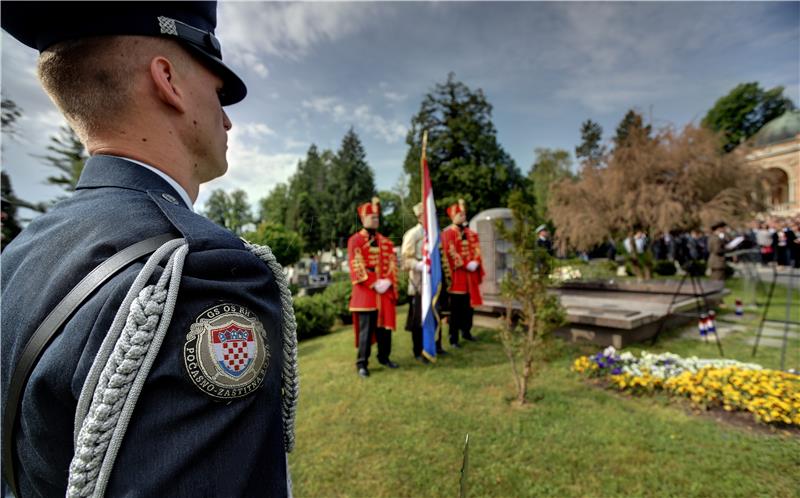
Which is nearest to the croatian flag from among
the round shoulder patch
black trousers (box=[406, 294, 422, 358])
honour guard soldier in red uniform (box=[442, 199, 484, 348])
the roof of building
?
black trousers (box=[406, 294, 422, 358])

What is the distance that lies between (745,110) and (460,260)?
46.3 meters

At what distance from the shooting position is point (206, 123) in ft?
3.26

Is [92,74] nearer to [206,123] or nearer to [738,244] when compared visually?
[206,123]

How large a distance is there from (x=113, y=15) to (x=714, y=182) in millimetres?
17128

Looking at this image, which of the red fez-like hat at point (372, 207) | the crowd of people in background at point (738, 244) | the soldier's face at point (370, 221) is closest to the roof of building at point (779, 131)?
the crowd of people in background at point (738, 244)

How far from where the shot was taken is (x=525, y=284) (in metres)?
4.54

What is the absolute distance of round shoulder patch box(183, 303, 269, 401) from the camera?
2.28ft

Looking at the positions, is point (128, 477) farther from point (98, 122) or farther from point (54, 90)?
point (54, 90)

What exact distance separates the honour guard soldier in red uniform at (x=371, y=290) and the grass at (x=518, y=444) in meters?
0.73

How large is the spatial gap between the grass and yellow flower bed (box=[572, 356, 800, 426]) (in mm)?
208

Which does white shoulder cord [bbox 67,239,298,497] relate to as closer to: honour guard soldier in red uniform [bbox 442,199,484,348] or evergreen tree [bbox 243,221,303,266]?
evergreen tree [bbox 243,221,303,266]

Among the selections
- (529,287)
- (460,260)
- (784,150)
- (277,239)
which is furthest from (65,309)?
(784,150)

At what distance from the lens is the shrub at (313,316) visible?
287 inches

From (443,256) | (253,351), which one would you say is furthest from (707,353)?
(253,351)
